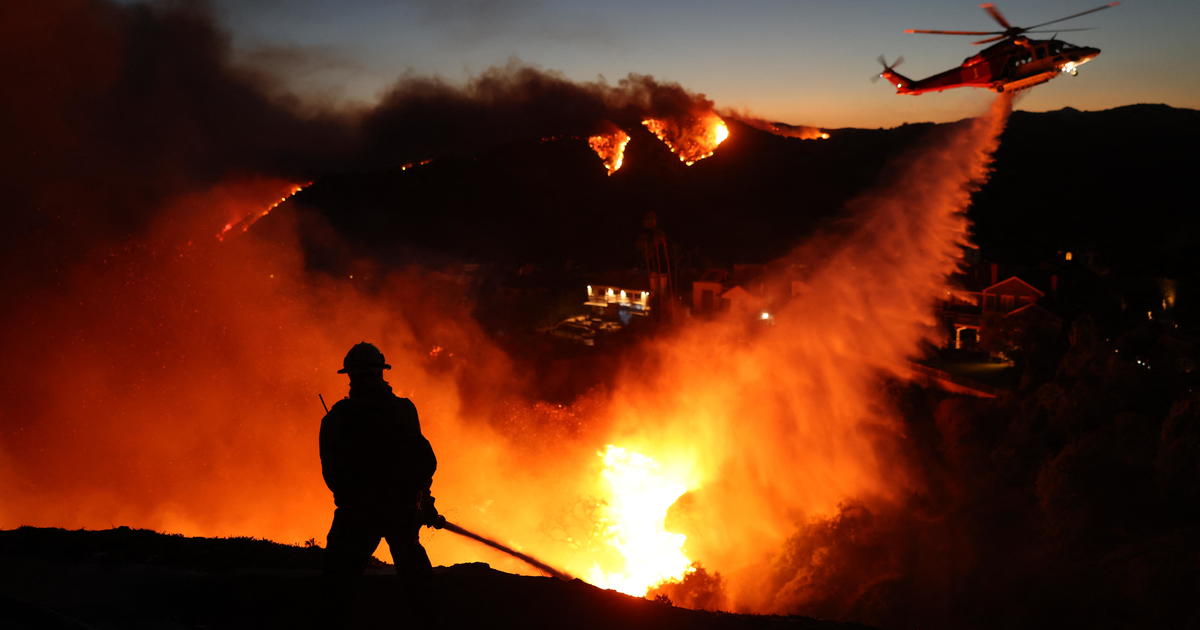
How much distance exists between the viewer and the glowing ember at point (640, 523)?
21.7 meters

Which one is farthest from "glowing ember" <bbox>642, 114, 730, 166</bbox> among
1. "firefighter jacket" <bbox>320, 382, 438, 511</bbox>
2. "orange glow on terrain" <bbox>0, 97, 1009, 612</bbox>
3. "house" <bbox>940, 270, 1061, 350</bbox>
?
"firefighter jacket" <bbox>320, 382, 438, 511</bbox>

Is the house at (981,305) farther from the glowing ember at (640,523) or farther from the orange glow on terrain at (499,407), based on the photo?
the glowing ember at (640,523)

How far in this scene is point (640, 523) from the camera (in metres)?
24.4

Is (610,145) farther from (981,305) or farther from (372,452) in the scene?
(981,305)

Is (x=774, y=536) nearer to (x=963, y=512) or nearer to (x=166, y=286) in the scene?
(x=963, y=512)

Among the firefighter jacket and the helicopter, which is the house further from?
the firefighter jacket

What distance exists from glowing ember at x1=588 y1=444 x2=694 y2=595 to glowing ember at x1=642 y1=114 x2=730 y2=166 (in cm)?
1240

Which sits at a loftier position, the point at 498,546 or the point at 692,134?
the point at 692,134

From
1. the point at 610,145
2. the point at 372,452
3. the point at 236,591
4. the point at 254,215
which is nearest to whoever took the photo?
the point at 372,452

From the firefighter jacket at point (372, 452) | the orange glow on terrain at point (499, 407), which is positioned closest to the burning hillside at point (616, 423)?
the orange glow on terrain at point (499, 407)

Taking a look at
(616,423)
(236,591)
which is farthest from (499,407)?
(236,591)

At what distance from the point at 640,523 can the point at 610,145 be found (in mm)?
13410

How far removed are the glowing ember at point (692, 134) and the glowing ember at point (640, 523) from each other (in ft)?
40.7

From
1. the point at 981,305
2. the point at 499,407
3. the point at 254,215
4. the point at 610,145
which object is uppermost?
the point at 610,145
